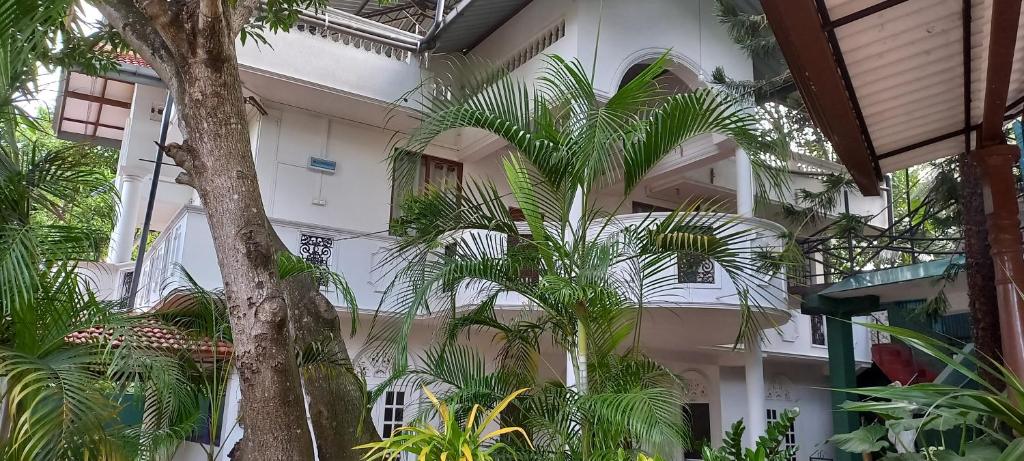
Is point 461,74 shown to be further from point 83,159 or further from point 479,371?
point 83,159

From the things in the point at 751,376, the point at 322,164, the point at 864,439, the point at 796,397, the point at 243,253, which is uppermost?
the point at 322,164

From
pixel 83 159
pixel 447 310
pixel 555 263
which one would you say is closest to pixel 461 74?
pixel 555 263

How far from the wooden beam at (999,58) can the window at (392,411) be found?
7.85m

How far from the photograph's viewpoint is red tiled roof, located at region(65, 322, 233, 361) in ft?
14.6

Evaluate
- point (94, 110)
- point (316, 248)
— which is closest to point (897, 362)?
point (316, 248)

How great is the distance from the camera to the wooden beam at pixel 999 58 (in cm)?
247

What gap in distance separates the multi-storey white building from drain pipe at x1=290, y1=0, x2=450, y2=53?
3 centimetres

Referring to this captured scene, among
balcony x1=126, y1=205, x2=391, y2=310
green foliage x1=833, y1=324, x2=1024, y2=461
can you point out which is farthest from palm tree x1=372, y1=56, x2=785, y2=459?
balcony x1=126, y1=205, x2=391, y2=310

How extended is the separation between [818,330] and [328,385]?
1054 cm

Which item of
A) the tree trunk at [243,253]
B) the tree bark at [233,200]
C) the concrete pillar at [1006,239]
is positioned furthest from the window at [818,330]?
the tree trunk at [243,253]

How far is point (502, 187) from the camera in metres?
11.5

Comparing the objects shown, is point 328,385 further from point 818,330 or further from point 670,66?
point 818,330

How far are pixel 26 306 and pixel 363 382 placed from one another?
1.91m

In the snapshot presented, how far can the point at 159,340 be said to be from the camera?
529cm
